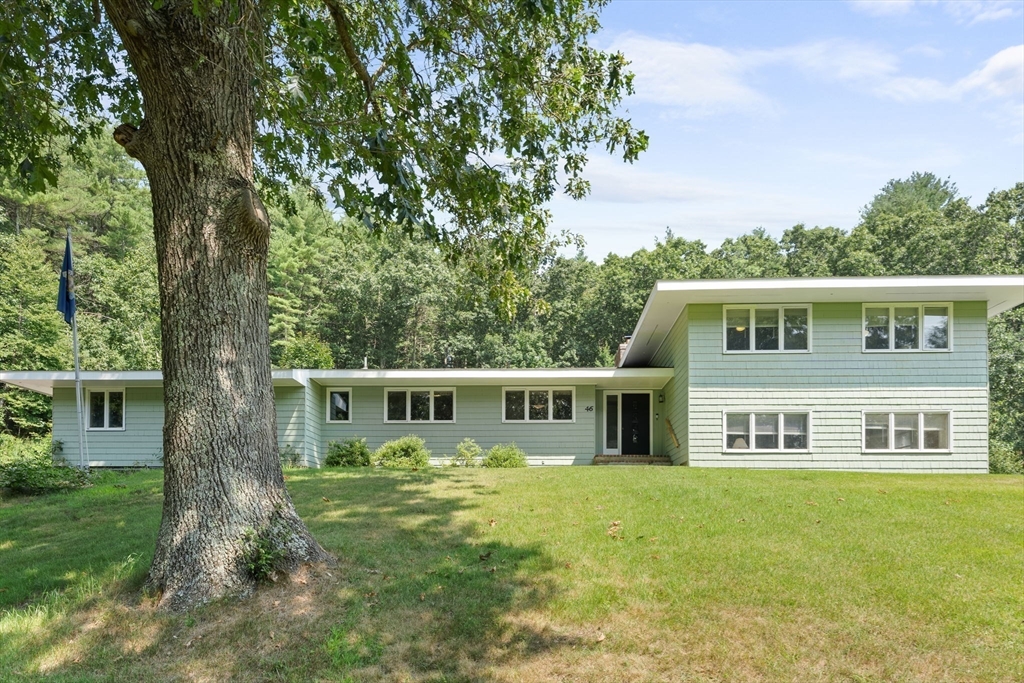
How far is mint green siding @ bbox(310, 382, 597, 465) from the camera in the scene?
19562 mm

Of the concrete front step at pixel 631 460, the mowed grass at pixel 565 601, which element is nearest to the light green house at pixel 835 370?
the concrete front step at pixel 631 460

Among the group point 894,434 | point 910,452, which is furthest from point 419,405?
point 910,452

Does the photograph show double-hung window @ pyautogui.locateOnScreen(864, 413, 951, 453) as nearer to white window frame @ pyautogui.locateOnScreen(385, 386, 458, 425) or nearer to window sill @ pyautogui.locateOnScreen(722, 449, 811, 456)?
window sill @ pyautogui.locateOnScreen(722, 449, 811, 456)

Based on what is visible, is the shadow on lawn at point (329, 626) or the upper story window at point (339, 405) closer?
the shadow on lawn at point (329, 626)

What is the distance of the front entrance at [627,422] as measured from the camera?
20.6m

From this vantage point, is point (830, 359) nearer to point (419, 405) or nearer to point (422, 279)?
point (419, 405)

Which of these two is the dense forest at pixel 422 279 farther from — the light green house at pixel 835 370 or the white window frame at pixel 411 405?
the light green house at pixel 835 370

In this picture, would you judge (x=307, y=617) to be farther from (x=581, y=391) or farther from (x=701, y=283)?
(x=581, y=391)

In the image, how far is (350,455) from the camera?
17.9 meters

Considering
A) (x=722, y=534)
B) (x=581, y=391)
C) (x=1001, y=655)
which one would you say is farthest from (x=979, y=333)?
(x=1001, y=655)

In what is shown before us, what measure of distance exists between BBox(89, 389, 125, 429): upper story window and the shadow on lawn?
48.3 feet

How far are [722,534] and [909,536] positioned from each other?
196 centimetres

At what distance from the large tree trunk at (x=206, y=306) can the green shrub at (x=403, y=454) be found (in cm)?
1156

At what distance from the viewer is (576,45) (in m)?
9.40
